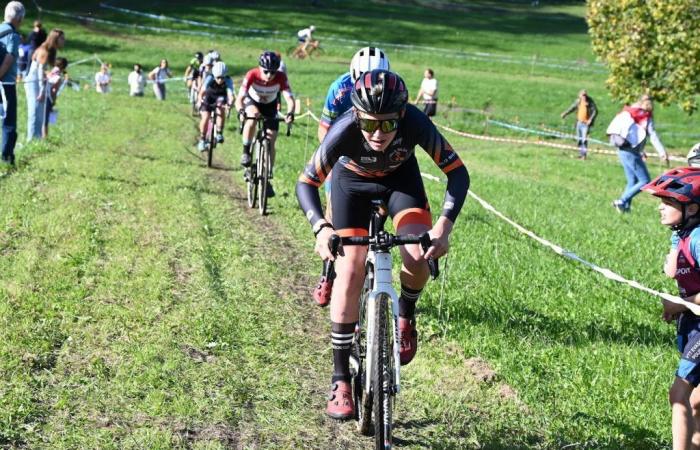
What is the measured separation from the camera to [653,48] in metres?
28.9

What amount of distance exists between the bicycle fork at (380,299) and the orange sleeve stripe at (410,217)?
57cm

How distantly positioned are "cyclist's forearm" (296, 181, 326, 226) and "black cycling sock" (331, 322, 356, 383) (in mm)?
783

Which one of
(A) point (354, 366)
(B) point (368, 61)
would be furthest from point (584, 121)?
(A) point (354, 366)

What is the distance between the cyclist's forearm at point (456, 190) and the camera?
5.62 meters

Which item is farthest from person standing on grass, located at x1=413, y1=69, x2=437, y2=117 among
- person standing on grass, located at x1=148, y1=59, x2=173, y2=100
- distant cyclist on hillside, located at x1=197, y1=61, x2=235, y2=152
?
distant cyclist on hillside, located at x1=197, y1=61, x2=235, y2=152

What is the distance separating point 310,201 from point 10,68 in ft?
29.6

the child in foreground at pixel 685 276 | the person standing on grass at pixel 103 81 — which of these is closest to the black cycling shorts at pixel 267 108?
the child in foreground at pixel 685 276

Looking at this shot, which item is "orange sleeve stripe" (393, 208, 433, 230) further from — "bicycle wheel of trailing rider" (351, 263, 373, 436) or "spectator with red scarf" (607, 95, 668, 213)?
"spectator with red scarf" (607, 95, 668, 213)

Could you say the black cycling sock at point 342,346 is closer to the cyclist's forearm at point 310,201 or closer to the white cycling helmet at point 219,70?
the cyclist's forearm at point 310,201

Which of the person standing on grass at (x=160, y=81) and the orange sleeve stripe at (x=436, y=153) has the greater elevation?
the orange sleeve stripe at (x=436, y=153)

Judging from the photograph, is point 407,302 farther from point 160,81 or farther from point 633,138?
point 160,81

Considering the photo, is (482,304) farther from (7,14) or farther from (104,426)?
(7,14)

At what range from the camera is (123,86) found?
3975 cm

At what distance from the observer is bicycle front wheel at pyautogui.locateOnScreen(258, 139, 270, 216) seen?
12.4 meters
